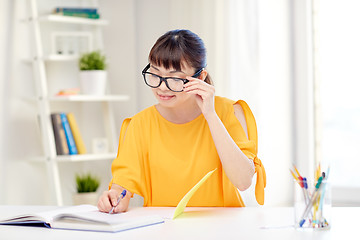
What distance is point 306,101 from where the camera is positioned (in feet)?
10.7

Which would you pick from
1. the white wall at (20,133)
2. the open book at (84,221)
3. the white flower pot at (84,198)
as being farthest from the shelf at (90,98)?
the open book at (84,221)

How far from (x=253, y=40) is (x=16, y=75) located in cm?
146

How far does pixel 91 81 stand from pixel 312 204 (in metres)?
2.34

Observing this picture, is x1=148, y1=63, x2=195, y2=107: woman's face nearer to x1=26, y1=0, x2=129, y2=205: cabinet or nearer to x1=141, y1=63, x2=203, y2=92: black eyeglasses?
x1=141, y1=63, x2=203, y2=92: black eyeglasses

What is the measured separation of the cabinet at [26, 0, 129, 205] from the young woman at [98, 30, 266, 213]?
136cm

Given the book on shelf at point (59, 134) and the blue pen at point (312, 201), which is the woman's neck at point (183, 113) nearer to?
the blue pen at point (312, 201)

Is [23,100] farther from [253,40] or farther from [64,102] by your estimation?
[253,40]

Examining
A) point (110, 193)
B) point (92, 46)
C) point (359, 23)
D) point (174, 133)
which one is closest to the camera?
point (110, 193)

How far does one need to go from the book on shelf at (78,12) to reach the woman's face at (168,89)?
1.78 m

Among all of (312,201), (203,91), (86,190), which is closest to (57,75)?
(86,190)

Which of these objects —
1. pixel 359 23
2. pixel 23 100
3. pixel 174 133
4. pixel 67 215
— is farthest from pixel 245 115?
pixel 23 100

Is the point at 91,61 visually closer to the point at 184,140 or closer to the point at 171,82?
the point at 184,140

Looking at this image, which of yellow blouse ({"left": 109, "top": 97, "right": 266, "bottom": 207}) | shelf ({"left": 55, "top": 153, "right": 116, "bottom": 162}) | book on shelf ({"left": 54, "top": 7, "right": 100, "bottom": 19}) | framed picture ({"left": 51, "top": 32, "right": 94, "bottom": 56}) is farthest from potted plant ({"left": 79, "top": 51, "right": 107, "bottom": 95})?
yellow blouse ({"left": 109, "top": 97, "right": 266, "bottom": 207})

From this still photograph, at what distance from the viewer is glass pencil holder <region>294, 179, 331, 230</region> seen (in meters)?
1.37
